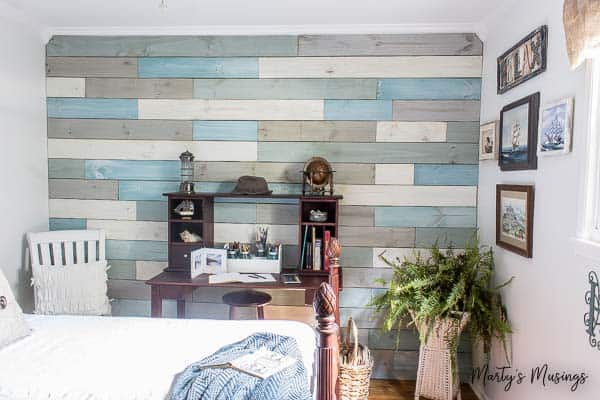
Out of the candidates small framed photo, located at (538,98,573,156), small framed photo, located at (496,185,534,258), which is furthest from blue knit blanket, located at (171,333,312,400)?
small framed photo, located at (538,98,573,156)

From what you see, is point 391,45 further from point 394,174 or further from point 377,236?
point 377,236

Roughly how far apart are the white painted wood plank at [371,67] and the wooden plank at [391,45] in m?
0.04

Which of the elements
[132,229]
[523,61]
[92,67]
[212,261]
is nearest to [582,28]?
[523,61]

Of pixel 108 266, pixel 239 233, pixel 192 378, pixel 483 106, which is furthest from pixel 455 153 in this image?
pixel 108 266

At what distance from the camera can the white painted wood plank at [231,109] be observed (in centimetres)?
318

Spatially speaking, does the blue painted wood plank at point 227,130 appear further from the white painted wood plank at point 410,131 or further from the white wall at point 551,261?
the white wall at point 551,261

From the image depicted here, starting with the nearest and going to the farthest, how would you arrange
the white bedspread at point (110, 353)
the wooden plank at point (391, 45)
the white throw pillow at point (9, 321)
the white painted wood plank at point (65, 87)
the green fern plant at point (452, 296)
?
the white bedspread at point (110, 353) → the white throw pillow at point (9, 321) → the green fern plant at point (452, 296) → the wooden plank at point (391, 45) → the white painted wood plank at point (65, 87)

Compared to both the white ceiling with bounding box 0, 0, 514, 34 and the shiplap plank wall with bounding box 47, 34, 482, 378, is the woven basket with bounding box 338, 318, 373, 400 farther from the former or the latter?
the white ceiling with bounding box 0, 0, 514, 34

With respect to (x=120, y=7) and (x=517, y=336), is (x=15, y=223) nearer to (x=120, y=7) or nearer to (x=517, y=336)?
(x=120, y=7)

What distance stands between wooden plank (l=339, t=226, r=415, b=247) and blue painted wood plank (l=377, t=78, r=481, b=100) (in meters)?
0.98

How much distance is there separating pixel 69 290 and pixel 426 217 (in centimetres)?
260

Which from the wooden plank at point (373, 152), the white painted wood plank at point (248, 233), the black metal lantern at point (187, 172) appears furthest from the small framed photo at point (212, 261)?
the wooden plank at point (373, 152)

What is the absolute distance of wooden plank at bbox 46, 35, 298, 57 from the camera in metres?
3.16

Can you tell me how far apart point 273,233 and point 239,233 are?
0.86ft
